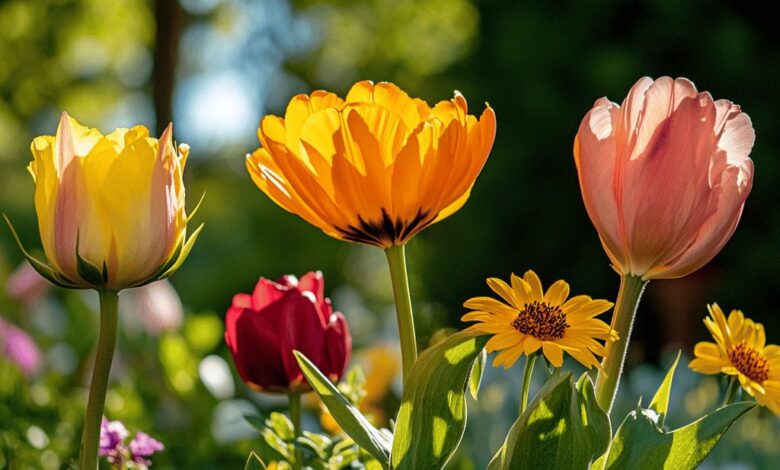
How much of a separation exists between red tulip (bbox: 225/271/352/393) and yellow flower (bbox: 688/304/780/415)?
0.30m

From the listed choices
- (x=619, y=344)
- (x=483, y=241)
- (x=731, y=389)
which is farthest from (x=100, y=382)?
(x=483, y=241)

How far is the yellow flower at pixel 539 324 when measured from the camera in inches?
26.3

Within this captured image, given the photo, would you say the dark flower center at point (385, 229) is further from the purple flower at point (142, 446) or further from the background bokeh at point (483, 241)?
the background bokeh at point (483, 241)

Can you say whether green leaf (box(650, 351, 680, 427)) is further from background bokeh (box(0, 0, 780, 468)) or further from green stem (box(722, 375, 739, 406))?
background bokeh (box(0, 0, 780, 468))

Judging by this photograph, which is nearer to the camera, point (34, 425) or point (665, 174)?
point (665, 174)

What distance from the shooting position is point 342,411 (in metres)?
0.68

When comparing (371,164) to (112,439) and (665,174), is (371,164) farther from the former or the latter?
(112,439)

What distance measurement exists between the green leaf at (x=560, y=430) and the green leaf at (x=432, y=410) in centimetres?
5

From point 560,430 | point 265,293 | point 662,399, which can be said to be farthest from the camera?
point 265,293

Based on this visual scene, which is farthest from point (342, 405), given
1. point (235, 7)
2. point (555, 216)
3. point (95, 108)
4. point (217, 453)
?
point (95, 108)

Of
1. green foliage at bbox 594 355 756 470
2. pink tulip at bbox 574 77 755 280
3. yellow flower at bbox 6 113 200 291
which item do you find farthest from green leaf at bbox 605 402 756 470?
yellow flower at bbox 6 113 200 291

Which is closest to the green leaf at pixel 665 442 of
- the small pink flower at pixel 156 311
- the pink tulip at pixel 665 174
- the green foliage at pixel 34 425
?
the pink tulip at pixel 665 174

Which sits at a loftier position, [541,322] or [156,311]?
[541,322]

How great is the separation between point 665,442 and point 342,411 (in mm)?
218
